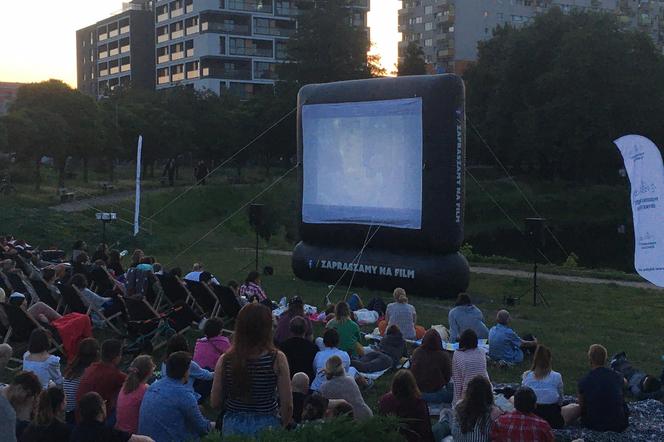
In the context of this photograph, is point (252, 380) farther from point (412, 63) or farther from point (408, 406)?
point (412, 63)

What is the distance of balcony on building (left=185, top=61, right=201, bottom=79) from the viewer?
6931 centimetres

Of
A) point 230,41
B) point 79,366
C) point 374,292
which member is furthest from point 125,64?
point 79,366

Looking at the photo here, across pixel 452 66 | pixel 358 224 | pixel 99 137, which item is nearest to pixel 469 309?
pixel 358 224

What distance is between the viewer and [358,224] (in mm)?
15336

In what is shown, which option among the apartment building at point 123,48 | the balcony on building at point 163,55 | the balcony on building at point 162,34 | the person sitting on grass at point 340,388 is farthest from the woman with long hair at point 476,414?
the apartment building at point 123,48

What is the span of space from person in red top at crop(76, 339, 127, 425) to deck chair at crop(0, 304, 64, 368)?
299cm

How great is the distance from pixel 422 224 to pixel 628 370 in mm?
6342

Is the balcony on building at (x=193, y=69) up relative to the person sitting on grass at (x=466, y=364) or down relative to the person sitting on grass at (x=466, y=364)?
up

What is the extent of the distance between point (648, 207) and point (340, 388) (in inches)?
139

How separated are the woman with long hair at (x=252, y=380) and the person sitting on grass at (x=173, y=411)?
0.77 meters

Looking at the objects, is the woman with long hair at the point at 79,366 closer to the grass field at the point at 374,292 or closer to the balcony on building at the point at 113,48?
the grass field at the point at 374,292

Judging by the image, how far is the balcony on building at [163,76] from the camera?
74175 millimetres

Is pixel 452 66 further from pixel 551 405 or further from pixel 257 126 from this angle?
pixel 551 405

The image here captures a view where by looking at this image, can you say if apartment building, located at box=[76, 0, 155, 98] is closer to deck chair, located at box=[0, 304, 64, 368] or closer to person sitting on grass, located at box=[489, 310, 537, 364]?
deck chair, located at box=[0, 304, 64, 368]
